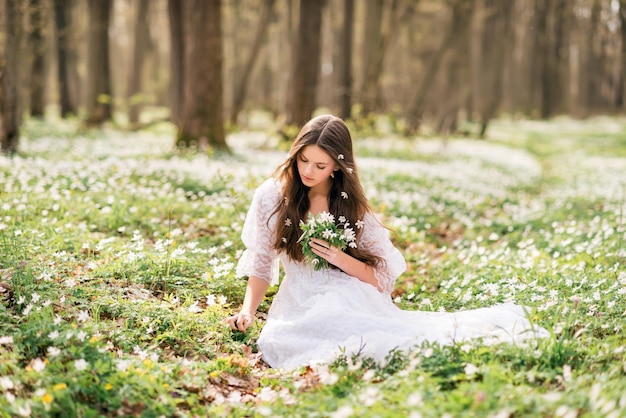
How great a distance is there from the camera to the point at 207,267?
5.19 metres

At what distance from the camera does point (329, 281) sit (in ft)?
13.4

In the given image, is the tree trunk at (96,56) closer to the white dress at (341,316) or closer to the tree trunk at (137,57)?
the tree trunk at (137,57)

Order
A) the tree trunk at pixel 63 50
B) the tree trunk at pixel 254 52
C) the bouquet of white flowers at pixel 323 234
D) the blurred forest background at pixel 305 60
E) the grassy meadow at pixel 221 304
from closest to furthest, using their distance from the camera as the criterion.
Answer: the grassy meadow at pixel 221 304, the bouquet of white flowers at pixel 323 234, the blurred forest background at pixel 305 60, the tree trunk at pixel 254 52, the tree trunk at pixel 63 50

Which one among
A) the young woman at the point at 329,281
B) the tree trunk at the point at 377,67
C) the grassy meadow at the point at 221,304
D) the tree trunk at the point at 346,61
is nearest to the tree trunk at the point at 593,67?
the tree trunk at the point at 377,67

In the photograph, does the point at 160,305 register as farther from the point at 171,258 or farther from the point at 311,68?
the point at 311,68

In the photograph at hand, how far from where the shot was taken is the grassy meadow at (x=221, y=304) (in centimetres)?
295

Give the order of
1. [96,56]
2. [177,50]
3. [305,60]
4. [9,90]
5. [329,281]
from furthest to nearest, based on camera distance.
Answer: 1. [96,56]
2. [177,50]
3. [305,60]
4. [9,90]
5. [329,281]

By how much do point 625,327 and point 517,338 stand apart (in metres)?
0.84

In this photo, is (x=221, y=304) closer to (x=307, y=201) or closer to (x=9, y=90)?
(x=307, y=201)

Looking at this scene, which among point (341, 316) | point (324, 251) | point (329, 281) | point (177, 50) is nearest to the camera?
point (341, 316)

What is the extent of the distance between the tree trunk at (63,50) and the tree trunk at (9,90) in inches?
479

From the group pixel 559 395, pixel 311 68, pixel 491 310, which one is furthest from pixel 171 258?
pixel 311 68

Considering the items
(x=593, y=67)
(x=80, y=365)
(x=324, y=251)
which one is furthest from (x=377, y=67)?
(x=593, y=67)

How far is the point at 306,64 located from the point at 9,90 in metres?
7.47
